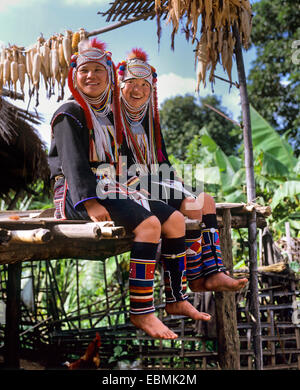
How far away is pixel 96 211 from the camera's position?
220 cm

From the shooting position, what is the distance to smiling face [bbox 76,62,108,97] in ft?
8.01

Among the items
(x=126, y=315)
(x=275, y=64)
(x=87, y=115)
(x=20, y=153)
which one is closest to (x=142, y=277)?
(x=87, y=115)

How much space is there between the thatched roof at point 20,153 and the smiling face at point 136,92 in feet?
7.80

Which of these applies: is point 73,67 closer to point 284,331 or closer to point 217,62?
point 217,62

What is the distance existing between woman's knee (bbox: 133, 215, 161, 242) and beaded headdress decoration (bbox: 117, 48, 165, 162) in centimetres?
69

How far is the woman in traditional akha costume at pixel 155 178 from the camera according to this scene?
8.39ft

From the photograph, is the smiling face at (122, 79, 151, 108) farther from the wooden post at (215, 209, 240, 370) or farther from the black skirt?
the wooden post at (215, 209, 240, 370)

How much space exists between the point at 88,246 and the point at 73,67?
40.4 inches

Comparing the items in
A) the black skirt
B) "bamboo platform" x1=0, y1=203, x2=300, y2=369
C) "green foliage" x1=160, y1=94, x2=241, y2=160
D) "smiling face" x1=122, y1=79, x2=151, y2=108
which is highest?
"green foliage" x1=160, y1=94, x2=241, y2=160

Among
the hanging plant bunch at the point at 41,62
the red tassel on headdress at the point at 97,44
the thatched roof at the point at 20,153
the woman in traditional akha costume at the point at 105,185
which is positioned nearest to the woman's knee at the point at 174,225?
the woman in traditional akha costume at the point at 105,185

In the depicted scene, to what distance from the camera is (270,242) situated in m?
5.27

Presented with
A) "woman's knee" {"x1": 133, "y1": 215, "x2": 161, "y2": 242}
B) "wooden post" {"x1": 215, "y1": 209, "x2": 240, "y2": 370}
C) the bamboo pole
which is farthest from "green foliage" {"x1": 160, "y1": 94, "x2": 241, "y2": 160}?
"woman's knee" {"x1": 133, "y1": 215, "x2": 161, "y2": 242}
